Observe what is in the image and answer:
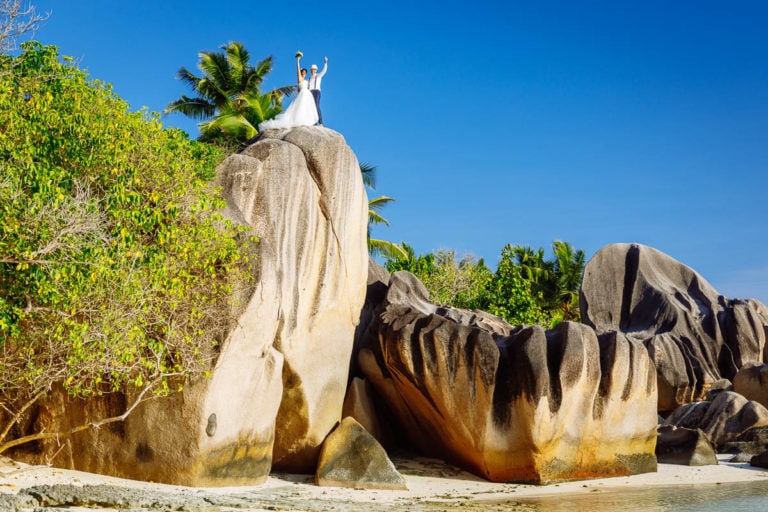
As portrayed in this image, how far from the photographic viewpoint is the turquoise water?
11484 millimetres

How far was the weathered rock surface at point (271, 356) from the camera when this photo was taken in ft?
37.0

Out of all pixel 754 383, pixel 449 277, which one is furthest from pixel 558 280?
pixel 754 383

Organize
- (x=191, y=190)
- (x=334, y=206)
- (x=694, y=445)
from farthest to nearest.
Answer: (x=694, y=445) < (x=334, y=206) < (x=191, y=190)

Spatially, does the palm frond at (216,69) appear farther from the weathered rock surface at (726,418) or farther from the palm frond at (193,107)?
the weathered rock surface at (726,418)

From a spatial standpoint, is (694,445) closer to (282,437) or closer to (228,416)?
(282,437)

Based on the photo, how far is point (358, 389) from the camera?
1569 centimetres

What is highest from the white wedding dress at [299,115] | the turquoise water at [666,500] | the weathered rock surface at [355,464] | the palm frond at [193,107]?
the palm frond at [193,107]

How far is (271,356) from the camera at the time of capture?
41.0 ft

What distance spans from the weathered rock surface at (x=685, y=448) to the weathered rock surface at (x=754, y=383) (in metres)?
6.65

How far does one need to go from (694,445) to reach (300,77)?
36.0 feet

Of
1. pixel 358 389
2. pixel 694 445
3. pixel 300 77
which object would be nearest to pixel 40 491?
pixel 358 389

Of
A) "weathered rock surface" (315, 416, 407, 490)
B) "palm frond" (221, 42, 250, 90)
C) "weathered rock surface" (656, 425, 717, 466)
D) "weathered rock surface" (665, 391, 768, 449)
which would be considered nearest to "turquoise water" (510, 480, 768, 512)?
"weathered rock surface" (315, 416, 407, 490)

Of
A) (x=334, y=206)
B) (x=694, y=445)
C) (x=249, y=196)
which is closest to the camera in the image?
(x=249, y=196)

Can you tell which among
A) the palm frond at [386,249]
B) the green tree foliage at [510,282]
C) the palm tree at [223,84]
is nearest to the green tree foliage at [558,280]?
the green tree foliage at [510,282]
